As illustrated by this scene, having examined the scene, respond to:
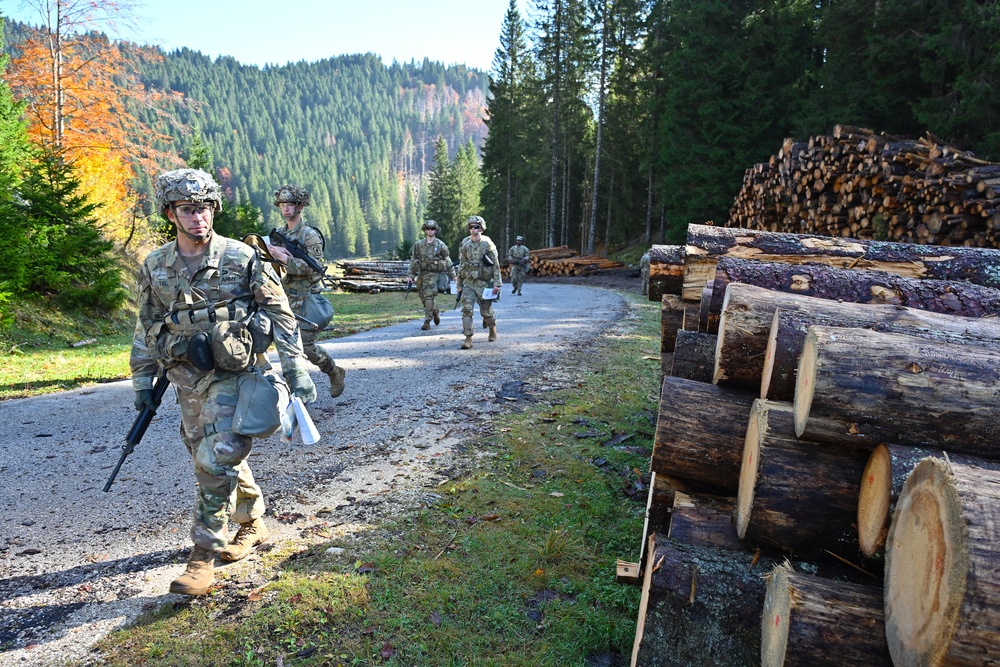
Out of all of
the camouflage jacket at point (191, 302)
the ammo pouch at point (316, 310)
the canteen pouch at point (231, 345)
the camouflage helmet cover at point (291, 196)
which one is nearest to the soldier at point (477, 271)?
the ammo pouch at point (316, 310)

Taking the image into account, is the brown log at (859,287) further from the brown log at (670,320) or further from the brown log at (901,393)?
the brown log at (670,320)

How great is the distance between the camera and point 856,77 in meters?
17.0

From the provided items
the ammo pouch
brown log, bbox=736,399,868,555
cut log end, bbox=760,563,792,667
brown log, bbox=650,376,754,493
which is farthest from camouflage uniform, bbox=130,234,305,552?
the ammo pouch

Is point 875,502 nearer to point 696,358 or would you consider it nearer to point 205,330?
point 696,358

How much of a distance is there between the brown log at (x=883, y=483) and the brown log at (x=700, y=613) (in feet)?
1.44

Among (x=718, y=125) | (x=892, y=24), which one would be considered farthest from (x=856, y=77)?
(x=718, y=125)

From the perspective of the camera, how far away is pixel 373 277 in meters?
29.3

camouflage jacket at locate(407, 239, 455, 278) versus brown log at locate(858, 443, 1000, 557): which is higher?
camouflage jacket at locate(407, 239, 455, 278)

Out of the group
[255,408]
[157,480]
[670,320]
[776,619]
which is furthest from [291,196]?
[776,619]

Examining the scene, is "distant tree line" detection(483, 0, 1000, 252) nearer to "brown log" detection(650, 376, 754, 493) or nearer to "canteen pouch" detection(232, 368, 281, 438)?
"brown log" detection(650, 376, 754, 493)

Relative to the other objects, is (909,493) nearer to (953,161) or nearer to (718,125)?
(953,161)

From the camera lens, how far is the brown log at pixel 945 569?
1227 millimetres

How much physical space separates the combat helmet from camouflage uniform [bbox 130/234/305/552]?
0.88ft

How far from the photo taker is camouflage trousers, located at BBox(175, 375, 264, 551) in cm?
317
